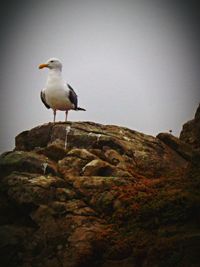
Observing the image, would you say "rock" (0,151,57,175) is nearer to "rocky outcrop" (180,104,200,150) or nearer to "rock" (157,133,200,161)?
"rock" (157,133,200,161)

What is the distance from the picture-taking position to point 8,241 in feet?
29.4

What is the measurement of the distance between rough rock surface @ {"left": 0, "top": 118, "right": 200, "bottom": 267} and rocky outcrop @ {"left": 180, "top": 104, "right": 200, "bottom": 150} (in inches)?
74.2

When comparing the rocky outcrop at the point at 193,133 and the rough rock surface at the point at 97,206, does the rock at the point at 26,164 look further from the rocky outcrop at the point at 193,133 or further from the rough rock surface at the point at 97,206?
the rocky outcrop at the point at 193,133

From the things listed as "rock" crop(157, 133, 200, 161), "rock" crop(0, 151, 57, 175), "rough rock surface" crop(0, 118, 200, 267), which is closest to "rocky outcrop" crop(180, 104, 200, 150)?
"rock" crop(157, 133, 200, 161)

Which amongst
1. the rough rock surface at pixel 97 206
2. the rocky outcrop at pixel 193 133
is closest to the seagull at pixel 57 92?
the rough rock surface at pixel 97 206

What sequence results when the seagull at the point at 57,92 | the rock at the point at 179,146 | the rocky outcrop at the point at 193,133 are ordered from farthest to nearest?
the seagull at the point at 57,92 → the rocky outcrop at the point at 193,133 → the rock at the point at 179,146

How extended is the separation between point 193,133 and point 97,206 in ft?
19.0

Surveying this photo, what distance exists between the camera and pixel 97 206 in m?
9.69

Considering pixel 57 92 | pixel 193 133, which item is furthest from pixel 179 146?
pixel 57 92

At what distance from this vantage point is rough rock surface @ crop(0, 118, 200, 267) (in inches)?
338

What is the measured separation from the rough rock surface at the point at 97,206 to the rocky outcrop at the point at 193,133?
1.89m

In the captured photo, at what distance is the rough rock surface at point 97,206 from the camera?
28.1 feet

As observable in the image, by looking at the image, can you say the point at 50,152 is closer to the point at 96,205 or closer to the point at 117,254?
the point at 96,205

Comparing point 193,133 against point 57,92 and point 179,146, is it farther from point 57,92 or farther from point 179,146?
point 57,92
